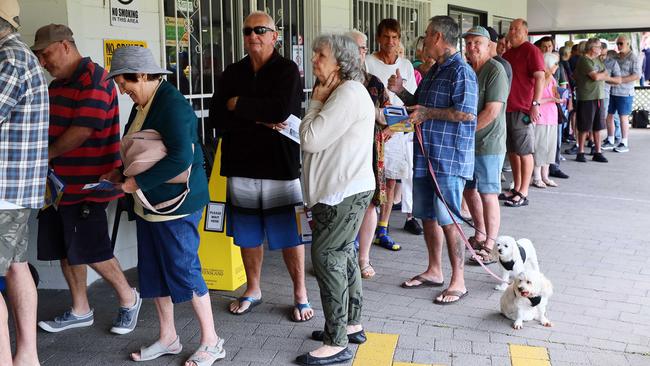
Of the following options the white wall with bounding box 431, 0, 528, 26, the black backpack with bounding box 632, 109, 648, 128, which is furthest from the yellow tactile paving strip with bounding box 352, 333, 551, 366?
the black backpack with bounding box 632, 109, 648, 128

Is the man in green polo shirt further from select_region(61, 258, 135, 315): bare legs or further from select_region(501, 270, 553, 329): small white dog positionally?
select_region(61, 258, 135, 315): bare legs

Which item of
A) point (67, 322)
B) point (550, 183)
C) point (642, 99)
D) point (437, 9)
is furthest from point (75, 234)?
point (642, 99)

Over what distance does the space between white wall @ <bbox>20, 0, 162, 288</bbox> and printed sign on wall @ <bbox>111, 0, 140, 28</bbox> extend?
0.03 m

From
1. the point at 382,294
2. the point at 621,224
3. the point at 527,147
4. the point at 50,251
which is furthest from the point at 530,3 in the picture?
the point at 50,251

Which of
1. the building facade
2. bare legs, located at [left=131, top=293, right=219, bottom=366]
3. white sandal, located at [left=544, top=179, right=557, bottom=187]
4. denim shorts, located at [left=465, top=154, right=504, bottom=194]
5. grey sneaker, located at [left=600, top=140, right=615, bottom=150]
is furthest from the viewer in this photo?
grey sneaker, located at [left=600, top=140, right=615, bottom=150]

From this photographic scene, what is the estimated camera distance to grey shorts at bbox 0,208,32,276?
10.8 ft

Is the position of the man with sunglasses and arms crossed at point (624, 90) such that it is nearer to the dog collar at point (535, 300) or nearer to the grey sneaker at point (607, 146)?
the grey sneaker at point (607, 146)

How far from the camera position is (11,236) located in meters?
3.36

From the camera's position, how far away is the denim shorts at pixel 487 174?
577 cm

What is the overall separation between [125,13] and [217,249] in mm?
1819

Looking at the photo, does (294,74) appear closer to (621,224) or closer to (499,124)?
(499,124)

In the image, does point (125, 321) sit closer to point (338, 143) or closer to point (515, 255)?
point (338, 143)

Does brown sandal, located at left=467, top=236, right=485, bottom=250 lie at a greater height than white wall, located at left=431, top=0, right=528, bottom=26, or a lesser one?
lesser

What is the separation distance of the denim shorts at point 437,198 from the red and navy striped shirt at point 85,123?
1.96 meters
